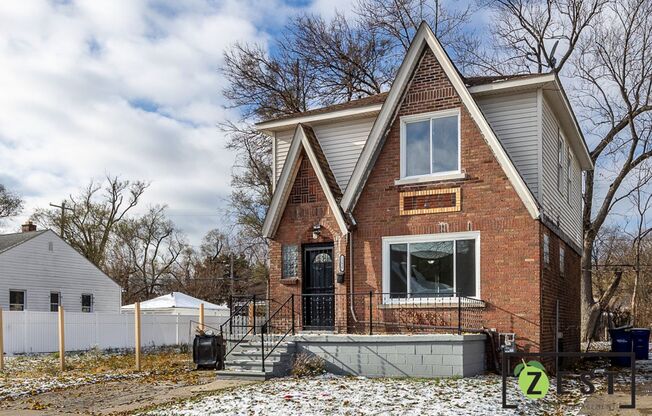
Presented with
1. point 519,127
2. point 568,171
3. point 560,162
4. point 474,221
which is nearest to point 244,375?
point 474,221

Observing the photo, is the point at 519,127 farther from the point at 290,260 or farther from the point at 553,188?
the point at 290,260

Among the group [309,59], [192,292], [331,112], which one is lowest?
[192,292]

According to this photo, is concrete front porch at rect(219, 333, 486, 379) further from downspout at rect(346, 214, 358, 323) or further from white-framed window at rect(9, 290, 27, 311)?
white-framed window at rect(9, 290, 27, 311)

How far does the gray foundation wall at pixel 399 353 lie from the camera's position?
14.0 metres

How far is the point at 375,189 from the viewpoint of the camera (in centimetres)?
1677

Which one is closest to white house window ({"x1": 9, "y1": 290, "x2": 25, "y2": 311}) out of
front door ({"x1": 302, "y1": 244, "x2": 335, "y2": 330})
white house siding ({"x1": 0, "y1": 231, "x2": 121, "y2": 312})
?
white house siding ({"x1": 0, "y1": 231, "x2": 121, "y2": 312})

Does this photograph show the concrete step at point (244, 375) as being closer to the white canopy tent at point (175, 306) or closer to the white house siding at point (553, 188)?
the white house siding at point (553, 188)

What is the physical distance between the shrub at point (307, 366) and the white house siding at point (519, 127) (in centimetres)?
603

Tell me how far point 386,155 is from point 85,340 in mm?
15943

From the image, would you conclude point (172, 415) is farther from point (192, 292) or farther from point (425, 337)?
point (192, 292)

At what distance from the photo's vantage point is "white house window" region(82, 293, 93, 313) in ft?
117

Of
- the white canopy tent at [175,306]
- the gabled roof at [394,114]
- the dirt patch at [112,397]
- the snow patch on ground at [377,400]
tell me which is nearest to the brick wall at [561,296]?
the gabled roof at [394,114]

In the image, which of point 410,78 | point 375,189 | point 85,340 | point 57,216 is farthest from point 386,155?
point 57,216

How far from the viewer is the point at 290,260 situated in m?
17.8
